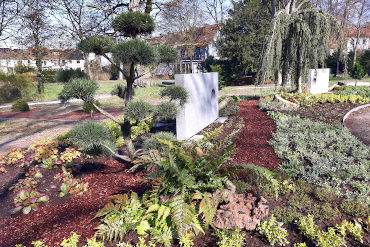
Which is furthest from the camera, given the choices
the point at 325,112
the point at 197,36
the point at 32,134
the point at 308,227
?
the point at 197,36

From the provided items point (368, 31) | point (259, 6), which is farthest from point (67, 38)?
point (368, 31)

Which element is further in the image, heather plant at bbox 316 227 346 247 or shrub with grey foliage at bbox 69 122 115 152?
shrub with grey foliage at bbox 69 122 115 152

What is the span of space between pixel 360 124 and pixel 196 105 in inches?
189

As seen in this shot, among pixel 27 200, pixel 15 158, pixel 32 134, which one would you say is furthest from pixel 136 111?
pixel 32 134

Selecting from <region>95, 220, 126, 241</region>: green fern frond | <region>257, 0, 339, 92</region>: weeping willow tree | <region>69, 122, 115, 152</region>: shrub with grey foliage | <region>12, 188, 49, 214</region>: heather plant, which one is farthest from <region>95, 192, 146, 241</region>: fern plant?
<region>257, 0, 339, 92</region>: weeping willow tree

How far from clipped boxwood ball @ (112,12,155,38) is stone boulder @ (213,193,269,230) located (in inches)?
115

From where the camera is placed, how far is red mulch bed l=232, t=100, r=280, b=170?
15.9 feet

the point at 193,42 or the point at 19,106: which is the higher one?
the point at 193,42

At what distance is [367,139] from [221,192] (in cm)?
497

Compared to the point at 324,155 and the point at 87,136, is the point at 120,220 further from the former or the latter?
the point at 324,155

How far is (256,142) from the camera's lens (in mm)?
5789

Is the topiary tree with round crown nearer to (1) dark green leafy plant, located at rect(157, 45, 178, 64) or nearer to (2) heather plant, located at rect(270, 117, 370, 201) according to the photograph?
(1) dark green leafy plant, located at rect(157, 45, 178, 64)

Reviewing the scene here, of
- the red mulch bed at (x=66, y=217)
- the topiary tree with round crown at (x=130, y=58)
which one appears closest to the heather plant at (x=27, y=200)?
the red mulch bed at (x=66, y=217)

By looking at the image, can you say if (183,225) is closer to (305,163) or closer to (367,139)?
(305,163)
